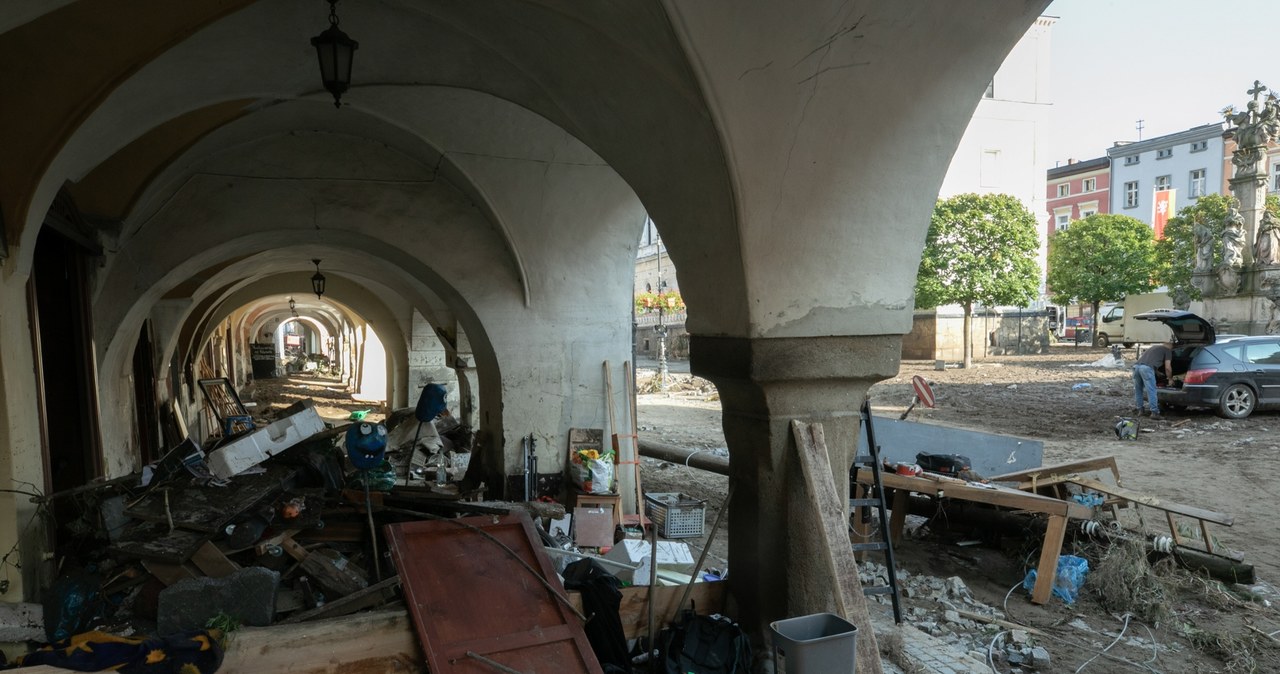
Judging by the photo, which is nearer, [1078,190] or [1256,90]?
[1256,90]

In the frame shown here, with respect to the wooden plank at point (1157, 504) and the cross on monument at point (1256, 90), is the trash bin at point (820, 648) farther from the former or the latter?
the cross on monument at point (1256, 90)

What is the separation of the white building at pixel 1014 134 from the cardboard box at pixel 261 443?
31.7 metres

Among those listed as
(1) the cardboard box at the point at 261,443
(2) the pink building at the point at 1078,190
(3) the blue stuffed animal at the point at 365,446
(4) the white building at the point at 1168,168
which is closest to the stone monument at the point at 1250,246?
(3) the blue stuffed animal at the point at 365,446

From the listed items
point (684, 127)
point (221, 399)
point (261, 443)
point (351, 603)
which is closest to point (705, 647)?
point (351, 603)

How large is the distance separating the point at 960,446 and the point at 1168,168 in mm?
45248

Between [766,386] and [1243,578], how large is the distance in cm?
484

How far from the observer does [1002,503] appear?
247 inches

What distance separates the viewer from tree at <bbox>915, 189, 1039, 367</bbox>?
23797mm

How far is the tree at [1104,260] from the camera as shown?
3172cm

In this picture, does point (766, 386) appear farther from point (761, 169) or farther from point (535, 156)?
point (535, 156)

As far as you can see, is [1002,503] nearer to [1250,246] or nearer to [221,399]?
[221,399]

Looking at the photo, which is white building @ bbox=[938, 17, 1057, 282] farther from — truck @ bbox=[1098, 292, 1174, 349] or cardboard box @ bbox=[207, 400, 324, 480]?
cardboard box @ bbox=[207, 400, 324, 480]

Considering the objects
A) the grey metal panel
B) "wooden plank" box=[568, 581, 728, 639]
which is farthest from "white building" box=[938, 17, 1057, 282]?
"wooden plank" box=[568, 581, 728, 639]

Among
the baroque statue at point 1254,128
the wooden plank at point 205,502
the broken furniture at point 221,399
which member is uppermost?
the baroque statue at point 1254,128
